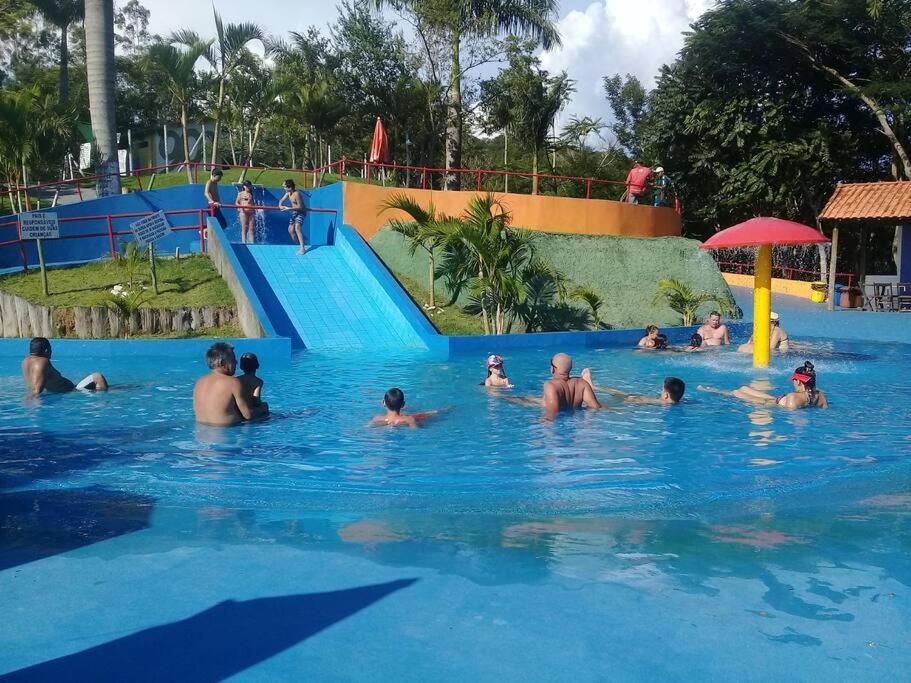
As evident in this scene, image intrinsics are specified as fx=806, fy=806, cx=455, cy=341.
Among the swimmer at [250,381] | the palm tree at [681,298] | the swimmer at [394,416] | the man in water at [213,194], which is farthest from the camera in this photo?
the palm tree at [681,298]

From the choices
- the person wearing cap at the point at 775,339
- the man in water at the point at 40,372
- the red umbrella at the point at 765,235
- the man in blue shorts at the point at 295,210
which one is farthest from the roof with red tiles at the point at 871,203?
the man in water at the point at 40,372

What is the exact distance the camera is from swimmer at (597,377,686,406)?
9797mm

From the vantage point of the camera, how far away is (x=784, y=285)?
2781 centimetres

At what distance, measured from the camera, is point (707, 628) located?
399 cm

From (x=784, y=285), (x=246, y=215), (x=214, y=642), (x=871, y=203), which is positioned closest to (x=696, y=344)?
(x=871, y=203)

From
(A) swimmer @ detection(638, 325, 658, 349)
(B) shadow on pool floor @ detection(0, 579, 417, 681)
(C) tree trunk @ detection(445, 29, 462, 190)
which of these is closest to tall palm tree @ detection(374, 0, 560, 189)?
(C) tree trunk @ detection(445, 29, 462, 190)

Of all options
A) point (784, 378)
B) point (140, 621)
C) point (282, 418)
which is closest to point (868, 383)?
point (784, 378)

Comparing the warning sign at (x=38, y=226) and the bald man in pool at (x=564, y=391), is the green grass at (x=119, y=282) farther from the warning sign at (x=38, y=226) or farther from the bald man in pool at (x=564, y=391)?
the bald man in pool at (x=564, y=391)

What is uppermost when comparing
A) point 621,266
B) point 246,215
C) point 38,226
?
point 246,215

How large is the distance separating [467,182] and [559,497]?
2913 cm

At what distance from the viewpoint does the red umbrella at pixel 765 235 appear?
37.2 feet

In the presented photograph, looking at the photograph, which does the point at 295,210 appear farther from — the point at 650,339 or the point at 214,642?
the point at 214,642

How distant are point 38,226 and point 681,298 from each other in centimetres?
1313

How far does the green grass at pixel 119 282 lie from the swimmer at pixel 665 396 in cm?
808
